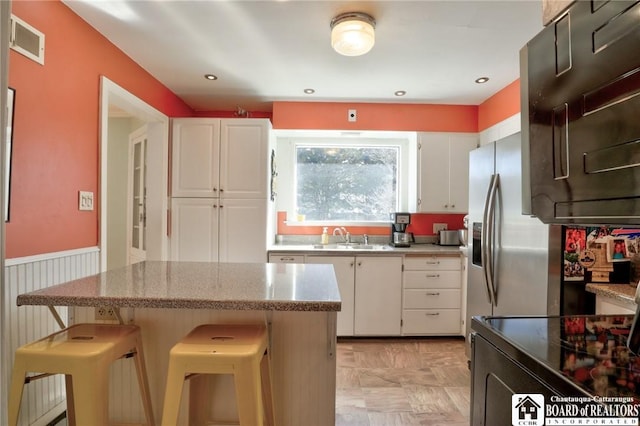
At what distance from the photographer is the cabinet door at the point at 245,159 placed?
133 inches

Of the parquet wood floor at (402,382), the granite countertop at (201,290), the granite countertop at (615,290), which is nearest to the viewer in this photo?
the granite countertop at (201,290)

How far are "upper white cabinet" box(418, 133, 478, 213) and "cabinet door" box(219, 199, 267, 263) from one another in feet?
5.54

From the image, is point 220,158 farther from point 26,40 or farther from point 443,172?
point 443,172

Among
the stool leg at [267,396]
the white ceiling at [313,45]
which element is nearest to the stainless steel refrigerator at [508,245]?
the white ceiling at [313,45]

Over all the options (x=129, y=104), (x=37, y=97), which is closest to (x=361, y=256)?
(x=129, y=104)

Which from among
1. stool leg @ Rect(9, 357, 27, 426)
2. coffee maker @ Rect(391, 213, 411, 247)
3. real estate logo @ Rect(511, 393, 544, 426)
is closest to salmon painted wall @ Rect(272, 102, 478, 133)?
coffee maker @ Rect(391, 213, 411, 247)

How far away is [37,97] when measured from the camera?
179 centimetres

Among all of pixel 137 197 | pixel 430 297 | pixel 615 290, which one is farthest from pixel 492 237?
pixel 137 197

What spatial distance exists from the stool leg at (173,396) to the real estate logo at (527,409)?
1036 millimetres

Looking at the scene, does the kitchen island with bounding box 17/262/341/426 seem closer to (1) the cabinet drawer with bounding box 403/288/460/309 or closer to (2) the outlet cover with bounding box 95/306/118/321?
(2) the outlet cover with bounding box 95/306/118/321

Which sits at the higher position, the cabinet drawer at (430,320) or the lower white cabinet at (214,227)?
the lower white cabinet at (214,227)

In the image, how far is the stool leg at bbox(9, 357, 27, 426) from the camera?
1.20m

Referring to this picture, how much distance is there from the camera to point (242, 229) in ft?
11.1

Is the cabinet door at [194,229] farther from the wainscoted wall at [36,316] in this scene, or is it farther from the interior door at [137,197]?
the wainscoted wall at [36,316]
